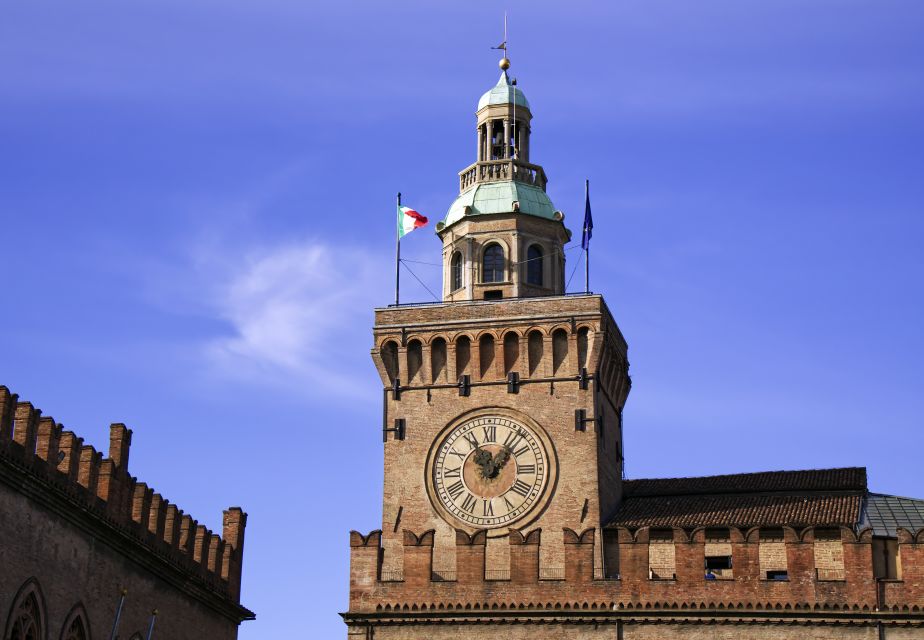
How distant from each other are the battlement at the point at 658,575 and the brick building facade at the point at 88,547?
174 inches

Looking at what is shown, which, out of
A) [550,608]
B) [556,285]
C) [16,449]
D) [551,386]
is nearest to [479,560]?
[550,608]

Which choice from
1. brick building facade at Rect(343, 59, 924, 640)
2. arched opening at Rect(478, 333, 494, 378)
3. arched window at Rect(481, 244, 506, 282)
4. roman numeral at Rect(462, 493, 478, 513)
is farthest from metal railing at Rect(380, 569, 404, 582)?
arched window at Rect(481, 244, 506, 282)

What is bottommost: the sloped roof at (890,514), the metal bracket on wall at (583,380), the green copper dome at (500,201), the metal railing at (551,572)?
the metal railing at (551,572)

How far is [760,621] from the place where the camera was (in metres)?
41.5

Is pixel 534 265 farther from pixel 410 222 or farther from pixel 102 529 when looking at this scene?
pixel 102 529

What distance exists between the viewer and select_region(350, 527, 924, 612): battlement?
41406mm

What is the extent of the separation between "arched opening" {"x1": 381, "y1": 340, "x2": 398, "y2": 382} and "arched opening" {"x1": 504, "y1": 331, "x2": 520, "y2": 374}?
319cm

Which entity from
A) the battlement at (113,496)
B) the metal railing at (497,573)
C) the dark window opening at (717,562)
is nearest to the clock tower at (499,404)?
the metal railing at (497,573)

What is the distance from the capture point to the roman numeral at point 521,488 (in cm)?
4594

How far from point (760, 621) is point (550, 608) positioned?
5.22m

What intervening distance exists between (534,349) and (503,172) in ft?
21.1

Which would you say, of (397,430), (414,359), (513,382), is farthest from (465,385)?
(397,430)

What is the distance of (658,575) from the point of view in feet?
141

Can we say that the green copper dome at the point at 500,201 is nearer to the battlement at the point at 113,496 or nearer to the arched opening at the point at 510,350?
the arched opening at the point at 510,350
